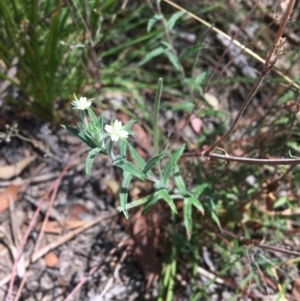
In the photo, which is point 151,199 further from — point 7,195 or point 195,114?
point 7,195

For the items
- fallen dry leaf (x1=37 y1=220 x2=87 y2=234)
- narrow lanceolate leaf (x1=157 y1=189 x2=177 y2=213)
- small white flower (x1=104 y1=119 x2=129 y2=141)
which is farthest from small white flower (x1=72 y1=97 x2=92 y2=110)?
fallen dry leaf (x1=37 y1=220 x2=87 y2=234)

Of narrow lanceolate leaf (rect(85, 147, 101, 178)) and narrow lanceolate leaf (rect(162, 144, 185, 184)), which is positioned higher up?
narrow lanceolate leaf (rect(85, 147, 101, 178))

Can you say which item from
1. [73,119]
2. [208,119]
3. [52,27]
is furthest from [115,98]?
[52,27]

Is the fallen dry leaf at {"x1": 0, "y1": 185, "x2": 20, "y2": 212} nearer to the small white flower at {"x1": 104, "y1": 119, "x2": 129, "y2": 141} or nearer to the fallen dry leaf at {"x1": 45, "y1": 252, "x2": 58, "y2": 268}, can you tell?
the fallen dry leaf at {"x1": 45, "y1": 252, "x2": 58, "y2": 268}

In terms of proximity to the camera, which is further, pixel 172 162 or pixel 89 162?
pixel 172 162

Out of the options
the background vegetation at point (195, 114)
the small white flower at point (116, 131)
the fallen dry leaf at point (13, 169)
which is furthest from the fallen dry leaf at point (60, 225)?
the small white flower at point (116, 131)

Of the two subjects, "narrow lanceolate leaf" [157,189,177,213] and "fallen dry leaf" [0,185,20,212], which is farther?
"fallen dry leaf" [0,185,20,212]

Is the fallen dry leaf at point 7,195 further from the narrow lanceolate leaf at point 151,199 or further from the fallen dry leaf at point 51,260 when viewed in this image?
the narrow lanceolate leaf at point 151,199

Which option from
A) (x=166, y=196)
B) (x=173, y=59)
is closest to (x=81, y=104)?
(x=166, y=196)
